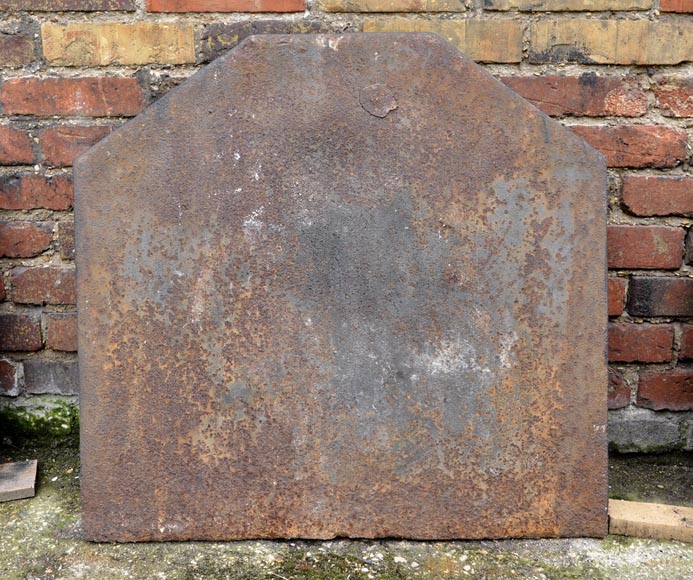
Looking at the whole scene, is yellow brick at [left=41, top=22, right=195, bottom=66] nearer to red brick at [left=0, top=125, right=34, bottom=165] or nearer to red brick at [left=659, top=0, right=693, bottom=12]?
red brick at [left=0, top=125, right=34, bottom=165]

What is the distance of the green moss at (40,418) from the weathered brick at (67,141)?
583 millimetres

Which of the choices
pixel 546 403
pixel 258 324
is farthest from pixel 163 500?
pixel 546 403

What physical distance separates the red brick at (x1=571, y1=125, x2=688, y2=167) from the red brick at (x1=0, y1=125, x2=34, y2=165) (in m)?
1.25

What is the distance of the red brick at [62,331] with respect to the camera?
5.27 feet

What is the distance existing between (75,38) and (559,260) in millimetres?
1156

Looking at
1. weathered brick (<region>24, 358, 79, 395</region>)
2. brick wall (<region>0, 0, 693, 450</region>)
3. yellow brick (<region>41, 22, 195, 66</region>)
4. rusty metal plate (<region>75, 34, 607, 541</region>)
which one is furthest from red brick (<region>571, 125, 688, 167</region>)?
weathered brick (<region>24, 358, 79, 395</region>)

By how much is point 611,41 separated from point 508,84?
243mm

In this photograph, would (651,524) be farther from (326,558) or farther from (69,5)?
(69,5)

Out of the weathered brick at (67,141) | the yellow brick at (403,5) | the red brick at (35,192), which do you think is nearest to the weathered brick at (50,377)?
the red brick at (35,192)

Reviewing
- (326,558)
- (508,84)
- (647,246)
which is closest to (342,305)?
(326,558)

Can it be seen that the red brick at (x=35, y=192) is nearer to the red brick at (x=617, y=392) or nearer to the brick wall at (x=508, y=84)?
the brick wall at (x=508, y=84)

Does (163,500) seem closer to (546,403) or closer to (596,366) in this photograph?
(546,403)

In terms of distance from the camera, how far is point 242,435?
1212 mm

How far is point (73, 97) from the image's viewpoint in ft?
4.98
